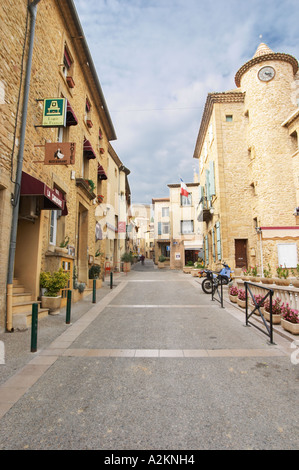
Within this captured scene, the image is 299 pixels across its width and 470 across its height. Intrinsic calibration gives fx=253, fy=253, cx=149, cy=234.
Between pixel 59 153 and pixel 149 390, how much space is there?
604 centimetres

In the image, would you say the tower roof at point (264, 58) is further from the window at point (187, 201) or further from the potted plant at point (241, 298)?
the potted plant at point (241, 298)

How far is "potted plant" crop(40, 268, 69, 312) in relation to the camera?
270 inches

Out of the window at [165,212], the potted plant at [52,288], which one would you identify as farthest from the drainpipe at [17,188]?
the window at [165,212]

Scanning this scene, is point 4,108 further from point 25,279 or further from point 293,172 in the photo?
point 293,172

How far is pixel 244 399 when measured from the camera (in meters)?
2.84

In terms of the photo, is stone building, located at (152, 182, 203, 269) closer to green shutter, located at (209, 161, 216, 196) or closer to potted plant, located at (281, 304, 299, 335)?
green shutter, located at (209, 161, 216, 196)

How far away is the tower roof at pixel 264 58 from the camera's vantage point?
A: 52.0 ft

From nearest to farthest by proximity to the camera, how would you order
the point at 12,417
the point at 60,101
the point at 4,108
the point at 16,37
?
the point at 12,417 → the point at 4,108 → the point at 16,37 → the point at 60,101

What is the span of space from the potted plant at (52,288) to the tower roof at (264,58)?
17.9 metres

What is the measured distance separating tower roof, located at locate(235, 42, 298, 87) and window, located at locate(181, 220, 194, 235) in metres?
16.7

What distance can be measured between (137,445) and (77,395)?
1.11m

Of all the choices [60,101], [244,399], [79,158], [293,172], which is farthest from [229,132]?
[244,399]

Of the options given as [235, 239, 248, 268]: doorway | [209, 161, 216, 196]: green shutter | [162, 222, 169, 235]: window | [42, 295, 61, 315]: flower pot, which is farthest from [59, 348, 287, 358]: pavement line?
[162, 222, 169, 235]: window

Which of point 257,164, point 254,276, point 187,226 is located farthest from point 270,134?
point 187,226
